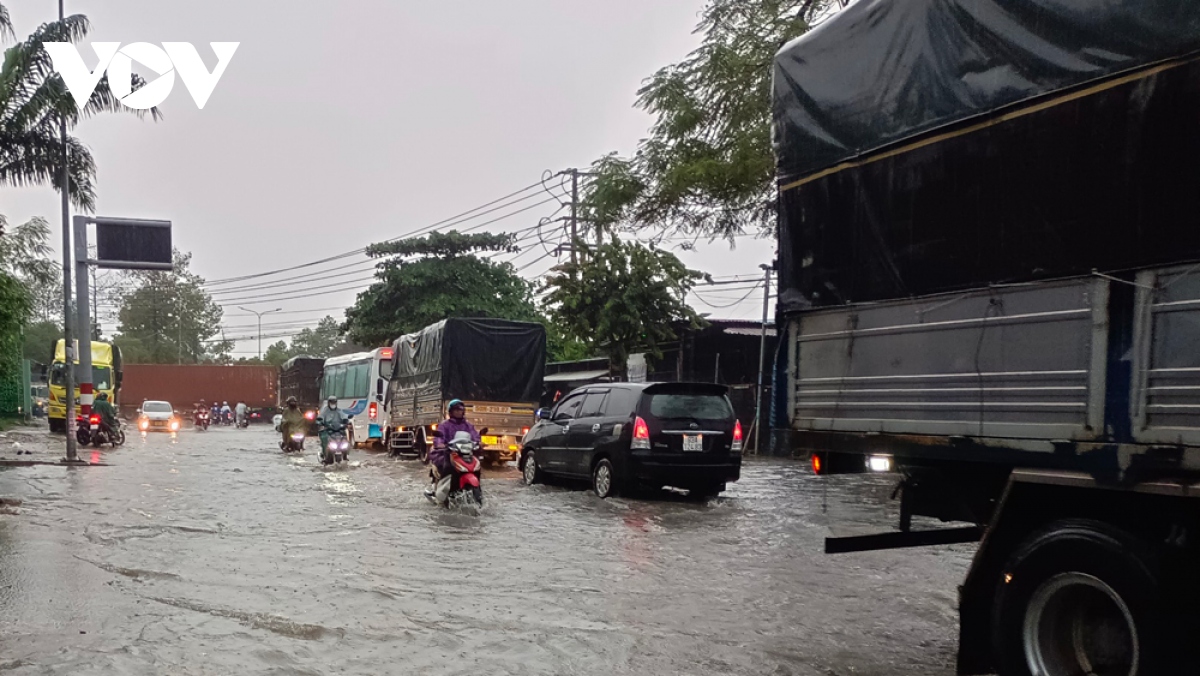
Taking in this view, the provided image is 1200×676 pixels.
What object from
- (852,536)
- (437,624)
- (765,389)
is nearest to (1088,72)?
(852,536)

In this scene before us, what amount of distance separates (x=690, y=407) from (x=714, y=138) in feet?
20.8

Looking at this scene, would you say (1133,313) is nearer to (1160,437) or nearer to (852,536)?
(1160,437)

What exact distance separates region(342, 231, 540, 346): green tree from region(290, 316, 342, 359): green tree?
75.3 m

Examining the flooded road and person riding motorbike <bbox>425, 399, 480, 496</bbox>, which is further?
person riding motorbike <bbox>425, 399, 480, 496</bbox>

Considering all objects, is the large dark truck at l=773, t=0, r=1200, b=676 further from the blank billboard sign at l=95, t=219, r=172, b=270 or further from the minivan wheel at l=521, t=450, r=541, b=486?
the blank billboard sign at l=95, t=219, r=172, b=270

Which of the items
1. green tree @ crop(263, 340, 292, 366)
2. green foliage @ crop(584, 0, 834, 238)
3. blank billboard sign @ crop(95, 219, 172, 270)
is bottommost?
green tree @ crop(263, 340, 292, 366)

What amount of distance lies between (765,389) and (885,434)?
73.6 ft

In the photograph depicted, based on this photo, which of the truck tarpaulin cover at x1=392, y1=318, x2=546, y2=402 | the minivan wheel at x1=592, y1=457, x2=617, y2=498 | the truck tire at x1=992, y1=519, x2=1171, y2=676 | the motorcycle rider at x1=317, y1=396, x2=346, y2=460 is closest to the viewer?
the truck tire at x1=992, y1=519, x2=1171, y2=676

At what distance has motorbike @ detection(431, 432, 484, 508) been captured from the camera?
43.4ft

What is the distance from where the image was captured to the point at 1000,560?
4.71 metres

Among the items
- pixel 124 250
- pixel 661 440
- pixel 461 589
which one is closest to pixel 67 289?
pixel 124 250

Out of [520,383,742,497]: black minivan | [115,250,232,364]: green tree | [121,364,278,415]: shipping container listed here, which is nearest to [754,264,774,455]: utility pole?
[520,383,742,497]: black minivan

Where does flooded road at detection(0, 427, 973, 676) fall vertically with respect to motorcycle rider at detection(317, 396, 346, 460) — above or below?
above

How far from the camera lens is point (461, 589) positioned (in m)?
7.89
